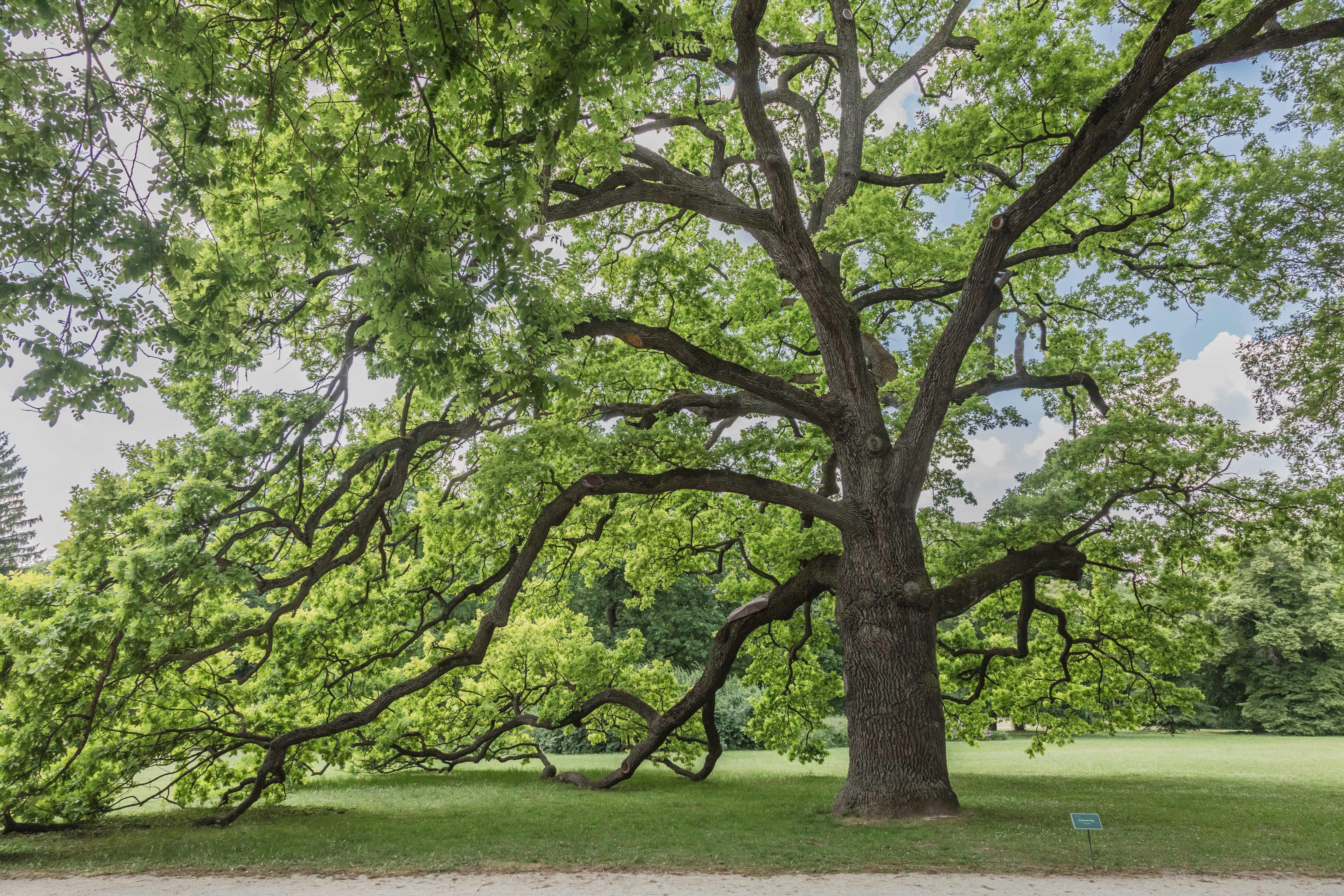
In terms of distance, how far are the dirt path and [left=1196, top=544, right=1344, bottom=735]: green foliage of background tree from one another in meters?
34.7

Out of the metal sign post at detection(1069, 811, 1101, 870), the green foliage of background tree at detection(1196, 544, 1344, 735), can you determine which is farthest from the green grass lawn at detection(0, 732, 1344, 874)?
the green foliage of background tree at detection(1196, 544, 1344, 735)

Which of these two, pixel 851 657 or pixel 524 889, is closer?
pixel 524 889

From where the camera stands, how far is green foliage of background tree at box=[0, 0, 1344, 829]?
4.32 metres

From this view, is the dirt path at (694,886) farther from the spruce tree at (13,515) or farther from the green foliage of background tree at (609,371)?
the spruce tree at (13,515)

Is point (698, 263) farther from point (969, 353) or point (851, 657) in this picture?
point (851, 657)

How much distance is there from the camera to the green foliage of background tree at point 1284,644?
113ft

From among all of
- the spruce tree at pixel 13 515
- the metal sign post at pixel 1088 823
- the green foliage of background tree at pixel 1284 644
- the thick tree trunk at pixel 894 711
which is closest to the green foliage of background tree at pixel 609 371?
the thick tree trunk at pixel 894 711

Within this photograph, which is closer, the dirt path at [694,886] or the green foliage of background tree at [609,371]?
the green foliage of background tree at [609,371]

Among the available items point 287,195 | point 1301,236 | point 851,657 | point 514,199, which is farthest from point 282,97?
point 1301,236

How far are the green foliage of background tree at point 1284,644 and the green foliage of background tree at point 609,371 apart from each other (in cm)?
2819

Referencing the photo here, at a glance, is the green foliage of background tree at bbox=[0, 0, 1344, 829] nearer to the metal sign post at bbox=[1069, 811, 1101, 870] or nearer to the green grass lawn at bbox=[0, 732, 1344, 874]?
the green grass lawn at bbox=[0, 732, 1344, 874]

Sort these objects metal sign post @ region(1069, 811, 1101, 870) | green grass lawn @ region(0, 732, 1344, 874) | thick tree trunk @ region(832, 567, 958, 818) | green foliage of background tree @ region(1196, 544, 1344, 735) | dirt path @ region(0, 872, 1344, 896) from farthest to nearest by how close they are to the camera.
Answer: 1. green foliage of background tree @ region(1196, 544, 1344, 735)
2. thick tree trunk @ region(832, 567, 958, 818)
3. green grass lawn @ region(0, 732, 1344, 874)
4. metal sign post @ region(1069, 811, 1101, 870)
5. dirt path @ region(0, 872, 1344, 896)

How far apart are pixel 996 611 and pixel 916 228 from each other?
7531 mm

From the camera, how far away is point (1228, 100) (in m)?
10.4
